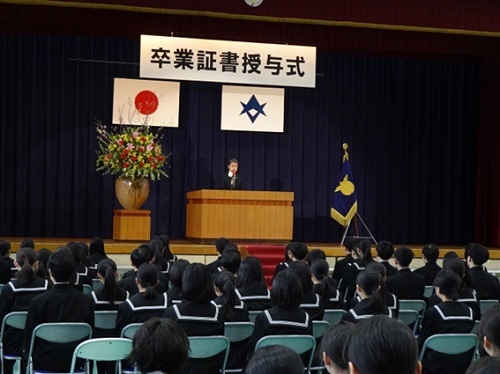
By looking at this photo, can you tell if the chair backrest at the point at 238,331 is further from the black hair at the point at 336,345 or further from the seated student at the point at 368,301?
the black hair at the point at 336,345

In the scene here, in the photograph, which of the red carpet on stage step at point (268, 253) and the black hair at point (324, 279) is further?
the red carpet on stage step at point (268, 253)

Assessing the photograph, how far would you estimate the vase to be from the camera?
33.0ft

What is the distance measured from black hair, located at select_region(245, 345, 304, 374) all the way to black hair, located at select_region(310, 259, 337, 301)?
3676 millimetres

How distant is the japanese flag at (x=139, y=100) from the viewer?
1241 centimetres

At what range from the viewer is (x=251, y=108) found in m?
12.7

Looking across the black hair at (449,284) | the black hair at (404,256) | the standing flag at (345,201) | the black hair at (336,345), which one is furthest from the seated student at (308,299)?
the standing flag at (345,201)

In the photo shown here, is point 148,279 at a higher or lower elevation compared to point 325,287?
higher

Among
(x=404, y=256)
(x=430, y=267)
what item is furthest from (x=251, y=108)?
(x=404, y=256)

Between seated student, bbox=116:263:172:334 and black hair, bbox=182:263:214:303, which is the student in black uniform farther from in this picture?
black hair, bbox=182:263:214:303

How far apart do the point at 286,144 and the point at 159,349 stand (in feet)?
36.4

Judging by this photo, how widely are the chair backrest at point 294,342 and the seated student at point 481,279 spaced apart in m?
2.64

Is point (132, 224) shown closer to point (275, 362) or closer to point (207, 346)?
point (207, 346)

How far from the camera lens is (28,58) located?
12430 millimetres

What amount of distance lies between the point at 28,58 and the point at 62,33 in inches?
60.4
